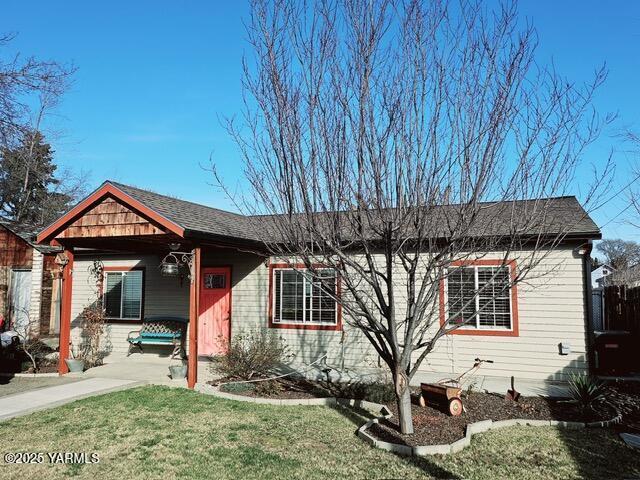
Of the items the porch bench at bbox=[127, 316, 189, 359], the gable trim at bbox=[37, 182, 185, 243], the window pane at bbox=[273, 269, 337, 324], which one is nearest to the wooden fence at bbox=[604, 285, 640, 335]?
the window pane at bbox=[273, 269, 337, 324]

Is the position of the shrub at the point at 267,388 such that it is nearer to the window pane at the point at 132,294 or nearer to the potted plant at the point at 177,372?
the potted plant at the point at 177,372

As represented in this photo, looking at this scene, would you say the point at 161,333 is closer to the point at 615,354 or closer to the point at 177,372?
the point at 177,372

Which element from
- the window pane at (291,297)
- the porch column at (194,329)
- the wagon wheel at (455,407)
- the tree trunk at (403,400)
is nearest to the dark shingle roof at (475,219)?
the porch column at (194,329)

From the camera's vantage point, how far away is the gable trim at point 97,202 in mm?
8531

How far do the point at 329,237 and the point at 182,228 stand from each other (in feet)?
12.8

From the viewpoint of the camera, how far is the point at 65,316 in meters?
9.84

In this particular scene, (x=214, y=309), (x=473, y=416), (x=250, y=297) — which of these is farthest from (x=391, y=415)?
(x=214, y=309)

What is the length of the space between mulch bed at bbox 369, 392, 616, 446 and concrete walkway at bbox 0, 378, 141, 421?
16.4 feet

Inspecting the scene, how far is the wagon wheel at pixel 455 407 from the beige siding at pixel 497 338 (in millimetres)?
2386

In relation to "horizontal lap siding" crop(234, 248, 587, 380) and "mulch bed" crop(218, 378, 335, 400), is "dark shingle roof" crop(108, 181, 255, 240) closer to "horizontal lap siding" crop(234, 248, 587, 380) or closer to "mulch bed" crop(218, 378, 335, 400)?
"mulch bed" crop(218, 378, 335, 400)

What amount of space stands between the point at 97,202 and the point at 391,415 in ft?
23.5

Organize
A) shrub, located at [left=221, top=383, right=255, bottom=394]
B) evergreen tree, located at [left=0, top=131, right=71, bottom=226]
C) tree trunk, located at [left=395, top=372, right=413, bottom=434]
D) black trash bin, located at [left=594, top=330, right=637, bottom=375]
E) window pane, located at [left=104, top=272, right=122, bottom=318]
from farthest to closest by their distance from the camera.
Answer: evergreen tree, located at [left=0, top=131, right=71, bottom=226]
window pane, located at [left=104, top=272, right=122, bottom=318]
black trash bin, located at [left=594, top=330, right=637, bottom=375]
shrub, located at [left=221, top=383, right=255, bottom=394]
tree trunk, located at [left=395, top=372, right=413, bottom=434]

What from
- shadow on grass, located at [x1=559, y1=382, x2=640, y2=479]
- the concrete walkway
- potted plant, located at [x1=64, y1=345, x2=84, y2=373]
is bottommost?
shadow on grass, located at [x1=559, y1=382, x2=640, y2=479]

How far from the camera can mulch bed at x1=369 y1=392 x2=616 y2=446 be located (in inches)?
219
